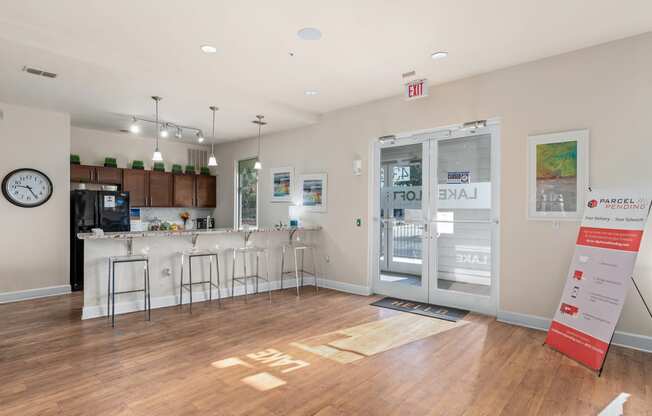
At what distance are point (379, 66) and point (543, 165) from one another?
2113 millimetres

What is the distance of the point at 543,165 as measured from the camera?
3.99 metres

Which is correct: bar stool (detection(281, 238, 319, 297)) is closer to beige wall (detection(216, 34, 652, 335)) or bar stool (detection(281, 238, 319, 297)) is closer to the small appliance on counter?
beige wall (detection(216, 34, 652, 335))

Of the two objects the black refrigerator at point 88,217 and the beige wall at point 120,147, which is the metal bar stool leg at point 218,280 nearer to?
the black refrigerator at point 88,217

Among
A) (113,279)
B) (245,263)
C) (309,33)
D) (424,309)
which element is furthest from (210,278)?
(309,33)

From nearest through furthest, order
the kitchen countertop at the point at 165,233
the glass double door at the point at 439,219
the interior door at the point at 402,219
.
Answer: the kitchen countertop at the point at 165,233 → the glass double door at the point at 439,219 → the interior door at the point at 402,219

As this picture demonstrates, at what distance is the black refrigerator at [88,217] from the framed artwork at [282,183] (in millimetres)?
2651

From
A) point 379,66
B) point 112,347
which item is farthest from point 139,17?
point 112,347

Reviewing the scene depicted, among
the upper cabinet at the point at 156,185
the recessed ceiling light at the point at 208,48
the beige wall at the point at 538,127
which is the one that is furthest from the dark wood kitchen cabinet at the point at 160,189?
the recessed ceiling light at the point at 208,48

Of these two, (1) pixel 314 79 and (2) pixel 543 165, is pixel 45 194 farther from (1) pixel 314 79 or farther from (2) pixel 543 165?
(2) pixel 543 165

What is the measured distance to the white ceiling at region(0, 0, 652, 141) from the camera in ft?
9.93

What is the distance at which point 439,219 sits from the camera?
16.2ft

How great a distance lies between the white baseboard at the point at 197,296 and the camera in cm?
441

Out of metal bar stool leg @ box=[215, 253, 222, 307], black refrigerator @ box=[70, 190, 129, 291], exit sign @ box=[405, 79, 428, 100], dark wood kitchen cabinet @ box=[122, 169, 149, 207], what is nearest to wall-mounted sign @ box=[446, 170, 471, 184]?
exit sign @ box=[405, 79, 428, 100]

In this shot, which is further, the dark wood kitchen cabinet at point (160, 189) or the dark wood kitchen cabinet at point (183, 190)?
the dark wood kitchen cabinet at point (183, 190)
